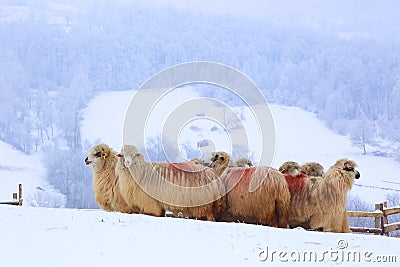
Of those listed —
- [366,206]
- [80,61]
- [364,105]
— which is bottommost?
[366,206]

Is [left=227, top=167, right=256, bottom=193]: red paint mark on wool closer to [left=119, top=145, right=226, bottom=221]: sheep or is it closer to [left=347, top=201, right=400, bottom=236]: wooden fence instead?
[left=119, top=145, right=226, bottom=221]: sheep

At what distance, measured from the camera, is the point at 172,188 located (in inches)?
471

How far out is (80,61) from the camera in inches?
6280

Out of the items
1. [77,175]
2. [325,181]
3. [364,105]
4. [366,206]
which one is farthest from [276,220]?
[364,105]

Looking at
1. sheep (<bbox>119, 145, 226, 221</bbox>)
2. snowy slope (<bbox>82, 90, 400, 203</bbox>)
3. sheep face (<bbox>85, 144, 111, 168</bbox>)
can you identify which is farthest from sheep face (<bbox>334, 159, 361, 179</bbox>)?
snowy slope (<bbox>82, 90, 400, 203</bbox>)

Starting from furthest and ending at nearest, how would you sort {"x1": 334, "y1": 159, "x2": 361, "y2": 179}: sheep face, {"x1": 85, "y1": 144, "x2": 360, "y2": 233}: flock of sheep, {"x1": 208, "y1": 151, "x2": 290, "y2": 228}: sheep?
{"x1": 334, "y1": 159, "x2": 361, "y2": 179}: sheep face < {"x1": 85, "y1": 144, "x2": 360, "y2": 233}: flock of sheep < {"x1": 208, "y1": 151, "x2": 290, "y2": 228}: sheep

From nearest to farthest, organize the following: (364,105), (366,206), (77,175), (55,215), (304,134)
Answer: (55,215), (366,206), (77,175), (304,134), (364,105)

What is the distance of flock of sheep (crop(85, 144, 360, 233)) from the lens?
11688 mm

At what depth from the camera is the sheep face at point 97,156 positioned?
14.0 meters

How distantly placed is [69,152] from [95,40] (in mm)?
73025

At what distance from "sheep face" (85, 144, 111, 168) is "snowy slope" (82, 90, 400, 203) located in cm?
6590

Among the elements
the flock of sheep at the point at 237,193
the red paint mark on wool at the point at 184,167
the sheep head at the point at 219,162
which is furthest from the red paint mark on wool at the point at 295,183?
the red paint mark on wool at the point at 184,167

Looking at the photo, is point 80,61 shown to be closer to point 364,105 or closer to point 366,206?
point 364,105

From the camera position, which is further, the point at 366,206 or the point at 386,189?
the point at 386,189
